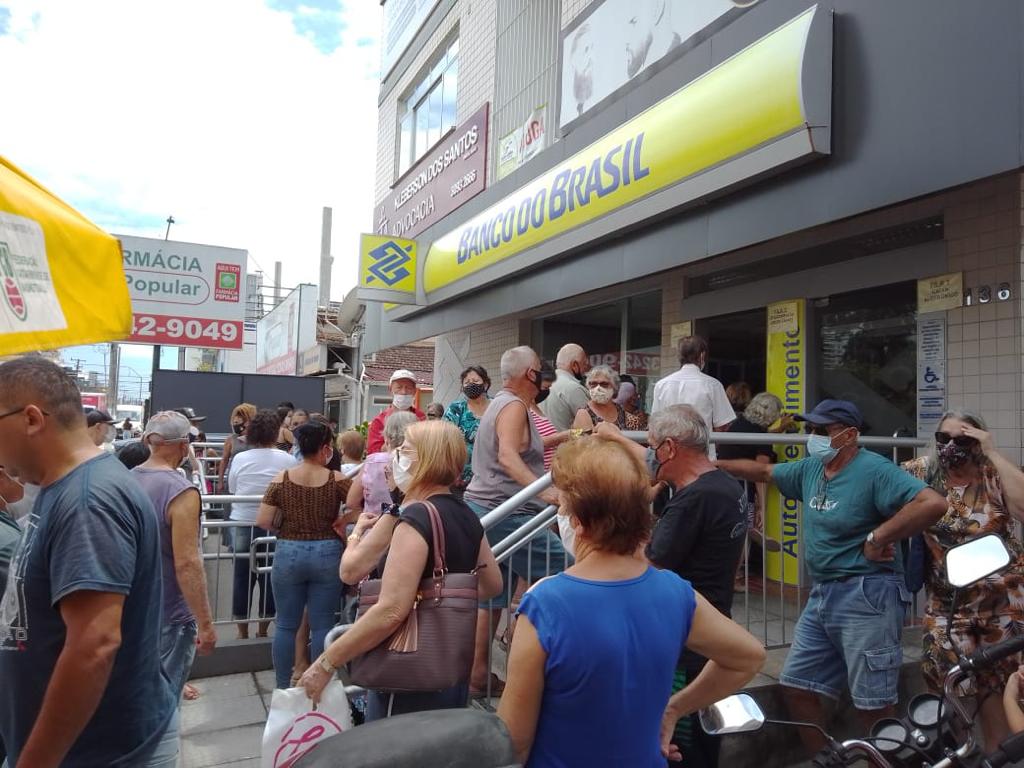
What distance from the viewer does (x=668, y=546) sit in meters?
2.93

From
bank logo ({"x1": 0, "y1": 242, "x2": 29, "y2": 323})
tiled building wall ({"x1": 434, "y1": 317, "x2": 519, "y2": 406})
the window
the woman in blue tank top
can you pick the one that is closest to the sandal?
the woman in blue tank top

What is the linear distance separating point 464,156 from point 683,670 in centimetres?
993

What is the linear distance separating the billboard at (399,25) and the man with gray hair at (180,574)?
1254cm

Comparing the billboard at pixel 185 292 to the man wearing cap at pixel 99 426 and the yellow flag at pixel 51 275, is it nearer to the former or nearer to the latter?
the man wearing cap at pixel 99 426

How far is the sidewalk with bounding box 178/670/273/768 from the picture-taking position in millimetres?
4035

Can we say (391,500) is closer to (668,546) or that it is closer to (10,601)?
(668,546)

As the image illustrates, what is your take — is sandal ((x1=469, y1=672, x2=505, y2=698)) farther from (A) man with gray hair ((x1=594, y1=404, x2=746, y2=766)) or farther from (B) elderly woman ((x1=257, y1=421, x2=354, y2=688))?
(A) man with gray hair ((x1=594, y1=404, x2=746, y2=766))

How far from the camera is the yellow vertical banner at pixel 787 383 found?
6.12 meters

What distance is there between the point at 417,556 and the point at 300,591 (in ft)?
7.51

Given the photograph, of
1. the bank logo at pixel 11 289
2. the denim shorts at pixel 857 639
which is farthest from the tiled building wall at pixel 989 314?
the bank logo at pixel 11 289

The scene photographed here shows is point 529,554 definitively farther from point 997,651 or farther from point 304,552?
point 997,651

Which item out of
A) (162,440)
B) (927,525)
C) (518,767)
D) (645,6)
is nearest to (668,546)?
(927,525)

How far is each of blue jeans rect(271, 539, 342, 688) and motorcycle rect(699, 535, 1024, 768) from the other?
2916mm

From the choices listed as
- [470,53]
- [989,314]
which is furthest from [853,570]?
[470,53]
